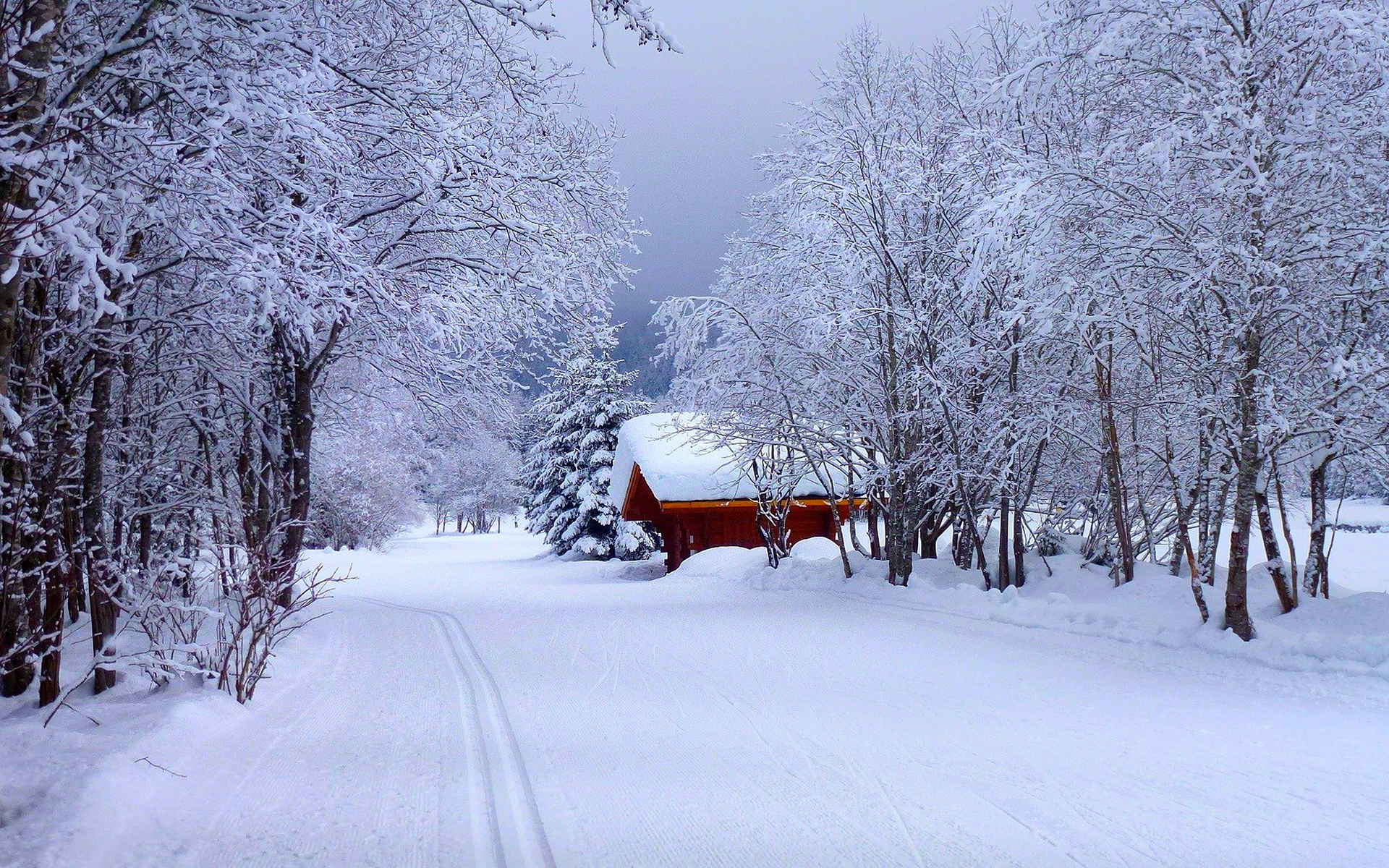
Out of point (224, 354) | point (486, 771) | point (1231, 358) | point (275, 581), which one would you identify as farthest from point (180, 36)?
point (1231, 358)

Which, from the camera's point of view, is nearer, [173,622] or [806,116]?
→ [173,622]

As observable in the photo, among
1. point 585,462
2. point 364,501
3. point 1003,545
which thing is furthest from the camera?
point 364,501

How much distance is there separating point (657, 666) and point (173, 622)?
4.15 meters

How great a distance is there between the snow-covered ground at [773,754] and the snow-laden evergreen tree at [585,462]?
22.2 meters

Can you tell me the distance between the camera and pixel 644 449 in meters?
23.8

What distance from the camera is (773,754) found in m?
5.07

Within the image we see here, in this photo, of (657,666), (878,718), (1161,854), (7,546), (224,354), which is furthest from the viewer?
(224,354)

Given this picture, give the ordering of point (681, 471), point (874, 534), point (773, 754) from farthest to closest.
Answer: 1. point (681, 471)
2. point (874, 534)
3. point (773, 754)

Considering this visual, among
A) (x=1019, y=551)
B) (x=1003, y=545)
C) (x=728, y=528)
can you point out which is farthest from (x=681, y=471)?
(x=1003, y=545)

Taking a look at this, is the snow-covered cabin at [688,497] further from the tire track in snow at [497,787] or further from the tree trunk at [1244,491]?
the tire track in snow at [497,787]

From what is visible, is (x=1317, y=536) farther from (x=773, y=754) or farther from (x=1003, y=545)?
(x=773, y=754)

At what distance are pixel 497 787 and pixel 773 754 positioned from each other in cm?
165

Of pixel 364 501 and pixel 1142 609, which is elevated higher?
pixel 364 501

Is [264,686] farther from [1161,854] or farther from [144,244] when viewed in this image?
[1161,854]
